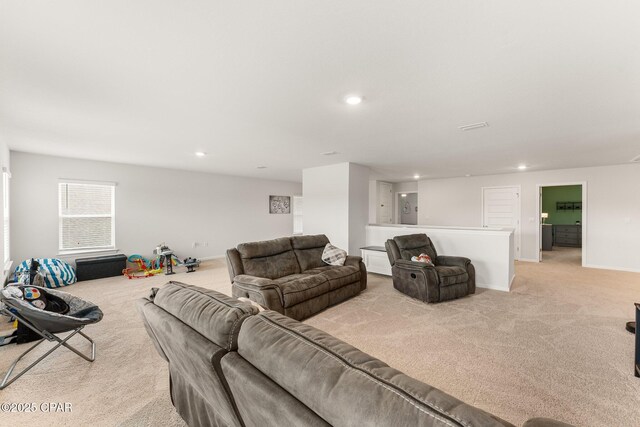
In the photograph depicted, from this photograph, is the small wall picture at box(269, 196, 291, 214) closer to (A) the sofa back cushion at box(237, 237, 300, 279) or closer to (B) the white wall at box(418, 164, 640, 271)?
(A) the sofa back cushion at box(237, 237, 300, 279)

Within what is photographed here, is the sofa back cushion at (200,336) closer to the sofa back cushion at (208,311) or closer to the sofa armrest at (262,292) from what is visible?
the sofa back cushion at (208,311)

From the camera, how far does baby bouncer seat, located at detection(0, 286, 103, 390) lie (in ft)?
6.84

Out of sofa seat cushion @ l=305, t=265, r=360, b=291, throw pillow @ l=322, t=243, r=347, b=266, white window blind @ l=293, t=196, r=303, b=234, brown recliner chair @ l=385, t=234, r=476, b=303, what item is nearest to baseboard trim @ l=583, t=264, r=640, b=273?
brown recliner chair @ l=385, t=234, r=476, b=303

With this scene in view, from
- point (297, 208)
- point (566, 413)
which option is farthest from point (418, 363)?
point (297, 208)

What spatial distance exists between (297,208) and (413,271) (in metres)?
6.33

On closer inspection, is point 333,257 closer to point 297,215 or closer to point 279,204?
point 279,204

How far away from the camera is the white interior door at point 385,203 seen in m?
9.01

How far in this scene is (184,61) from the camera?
6.25ft

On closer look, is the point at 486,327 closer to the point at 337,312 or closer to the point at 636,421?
the point at 636,421

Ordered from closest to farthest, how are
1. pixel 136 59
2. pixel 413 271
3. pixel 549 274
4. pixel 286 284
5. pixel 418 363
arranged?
pixel 136 59 → pixel 418 363 → pixel 286 284 → pixel 413 271 → pixel 549 274

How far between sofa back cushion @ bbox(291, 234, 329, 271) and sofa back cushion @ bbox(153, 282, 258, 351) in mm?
2699

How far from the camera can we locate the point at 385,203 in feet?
30.6

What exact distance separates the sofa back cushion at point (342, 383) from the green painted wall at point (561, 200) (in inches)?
460

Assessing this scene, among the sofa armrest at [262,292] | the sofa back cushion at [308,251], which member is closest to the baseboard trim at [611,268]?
the sofa back cushion at [308,251]
